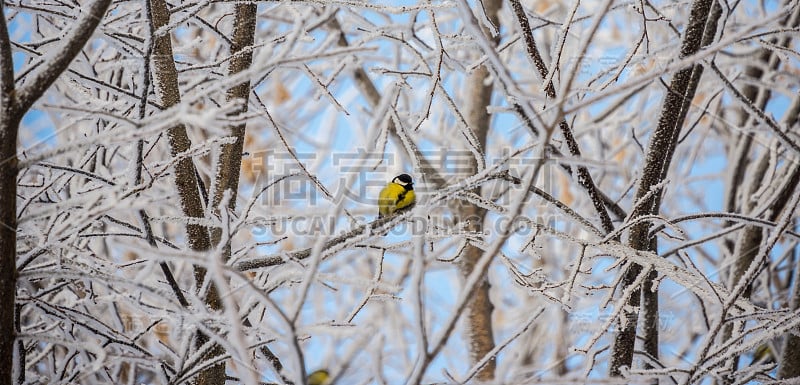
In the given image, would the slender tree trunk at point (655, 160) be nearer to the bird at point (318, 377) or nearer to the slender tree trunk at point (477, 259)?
the bird at point (318, 377)

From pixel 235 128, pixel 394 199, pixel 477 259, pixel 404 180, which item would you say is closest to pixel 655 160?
pixel 394 199

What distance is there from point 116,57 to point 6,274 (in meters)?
1.74

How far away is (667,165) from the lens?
95.9 inches

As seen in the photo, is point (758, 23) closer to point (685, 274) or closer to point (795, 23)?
point (685, 274)

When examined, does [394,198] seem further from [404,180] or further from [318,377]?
[318,377]

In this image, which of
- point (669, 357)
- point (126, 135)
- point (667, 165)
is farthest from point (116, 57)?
point (669, 357)

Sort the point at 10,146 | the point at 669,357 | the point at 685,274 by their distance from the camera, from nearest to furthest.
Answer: the point at 10,146 → the point at 685,274 → the point at 669,357

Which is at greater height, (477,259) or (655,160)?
(655,160)

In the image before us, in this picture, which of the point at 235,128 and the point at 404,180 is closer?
→ the point at 235,128

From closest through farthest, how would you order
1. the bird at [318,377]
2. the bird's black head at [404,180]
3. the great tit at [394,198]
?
the bird at [318,377] < the great tit at [394,198] < the bird's black head at [404,180]

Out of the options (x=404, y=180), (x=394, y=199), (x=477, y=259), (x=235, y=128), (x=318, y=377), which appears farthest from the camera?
(x=477, y=259)

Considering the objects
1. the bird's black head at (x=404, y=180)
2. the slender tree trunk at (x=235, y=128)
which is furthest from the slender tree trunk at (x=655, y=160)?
the slender tree trunk at (x=235, y=128)

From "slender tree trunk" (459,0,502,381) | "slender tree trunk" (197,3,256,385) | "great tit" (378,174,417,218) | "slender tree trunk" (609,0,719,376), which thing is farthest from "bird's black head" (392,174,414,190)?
"slender tree trunk" (609,0,719,376)

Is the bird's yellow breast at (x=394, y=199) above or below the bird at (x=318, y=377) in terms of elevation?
above
